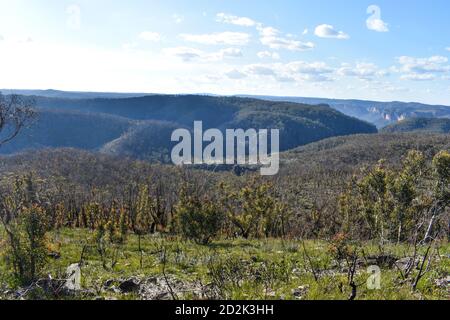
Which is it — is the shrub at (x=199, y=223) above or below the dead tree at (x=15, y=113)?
below

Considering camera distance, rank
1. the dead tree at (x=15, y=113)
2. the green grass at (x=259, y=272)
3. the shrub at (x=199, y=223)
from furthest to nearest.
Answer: the shrub at (x=199, y=223) → the dead tree at (x=15, y=113) → the green grass at (x=259, y=272)

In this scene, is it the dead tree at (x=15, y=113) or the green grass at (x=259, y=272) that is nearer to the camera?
the green grass at (x=259, y=272)

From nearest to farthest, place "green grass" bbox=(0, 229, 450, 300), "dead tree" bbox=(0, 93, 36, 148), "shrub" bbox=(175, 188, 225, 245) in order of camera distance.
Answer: "green grass" bbox=(0, 229, 450, 300), "dead tree" bbox=(0, 93, 36, 148), "shrub" bbox=(175, 188, 225, 245)

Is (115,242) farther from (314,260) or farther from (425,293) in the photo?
(425,293)

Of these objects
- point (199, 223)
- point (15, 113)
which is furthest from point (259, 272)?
point (199, 223)

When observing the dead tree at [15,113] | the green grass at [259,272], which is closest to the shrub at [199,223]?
the green grass at [259,272]

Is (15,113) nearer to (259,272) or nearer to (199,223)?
(259,272)

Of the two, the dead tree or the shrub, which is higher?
the dead tree

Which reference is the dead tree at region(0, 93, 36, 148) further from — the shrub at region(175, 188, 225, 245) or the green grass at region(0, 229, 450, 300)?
the shrub at region(175, 188, 225, 245)

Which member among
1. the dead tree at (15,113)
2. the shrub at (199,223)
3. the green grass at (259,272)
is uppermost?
the dead tree at (15,113)

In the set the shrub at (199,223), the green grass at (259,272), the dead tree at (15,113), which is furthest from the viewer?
the shrub at (199,223)

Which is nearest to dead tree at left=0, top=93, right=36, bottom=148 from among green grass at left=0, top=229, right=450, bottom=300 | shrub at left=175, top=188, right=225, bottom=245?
green grass at left=0, top=229, right=450, bottom=300

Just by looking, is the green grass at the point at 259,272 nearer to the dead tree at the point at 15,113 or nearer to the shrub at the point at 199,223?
the dead tree at the point at 15,113
